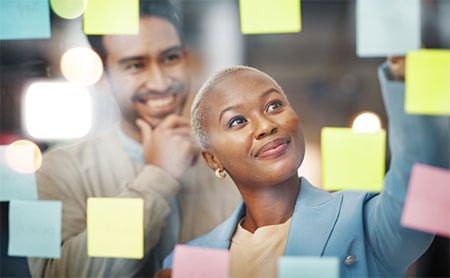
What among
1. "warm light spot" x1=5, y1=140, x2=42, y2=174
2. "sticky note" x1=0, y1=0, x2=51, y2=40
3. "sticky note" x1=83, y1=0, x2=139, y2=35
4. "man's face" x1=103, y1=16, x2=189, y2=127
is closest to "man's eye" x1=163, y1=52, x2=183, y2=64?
"man's face" x1=103, y1=16, x2=189, y2=127

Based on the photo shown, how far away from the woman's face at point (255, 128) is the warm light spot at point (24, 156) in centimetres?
49

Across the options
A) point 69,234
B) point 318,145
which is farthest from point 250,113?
point 69,234

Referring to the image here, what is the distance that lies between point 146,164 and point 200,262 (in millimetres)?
290

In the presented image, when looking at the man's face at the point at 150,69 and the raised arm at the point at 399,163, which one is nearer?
the raised arm at the point at 399,163

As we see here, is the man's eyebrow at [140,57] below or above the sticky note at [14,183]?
above

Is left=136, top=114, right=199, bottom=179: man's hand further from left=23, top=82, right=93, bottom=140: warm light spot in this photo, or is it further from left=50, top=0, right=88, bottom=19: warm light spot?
left=50, top=0, right=88, bottom=19: warm light spot

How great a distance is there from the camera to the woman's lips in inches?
56.3

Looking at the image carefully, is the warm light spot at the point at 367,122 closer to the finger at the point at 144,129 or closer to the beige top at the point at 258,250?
the beige top at the point at 258,250

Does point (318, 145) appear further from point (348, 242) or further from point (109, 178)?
point (109, 178)

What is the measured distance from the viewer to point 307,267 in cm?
145

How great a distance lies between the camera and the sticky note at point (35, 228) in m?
1.61

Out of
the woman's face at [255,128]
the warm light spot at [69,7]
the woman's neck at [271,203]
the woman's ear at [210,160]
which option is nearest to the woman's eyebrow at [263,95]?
the woman's face at [255,128]

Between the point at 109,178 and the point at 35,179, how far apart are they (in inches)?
8.2

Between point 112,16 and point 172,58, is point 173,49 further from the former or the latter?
point 112,16
